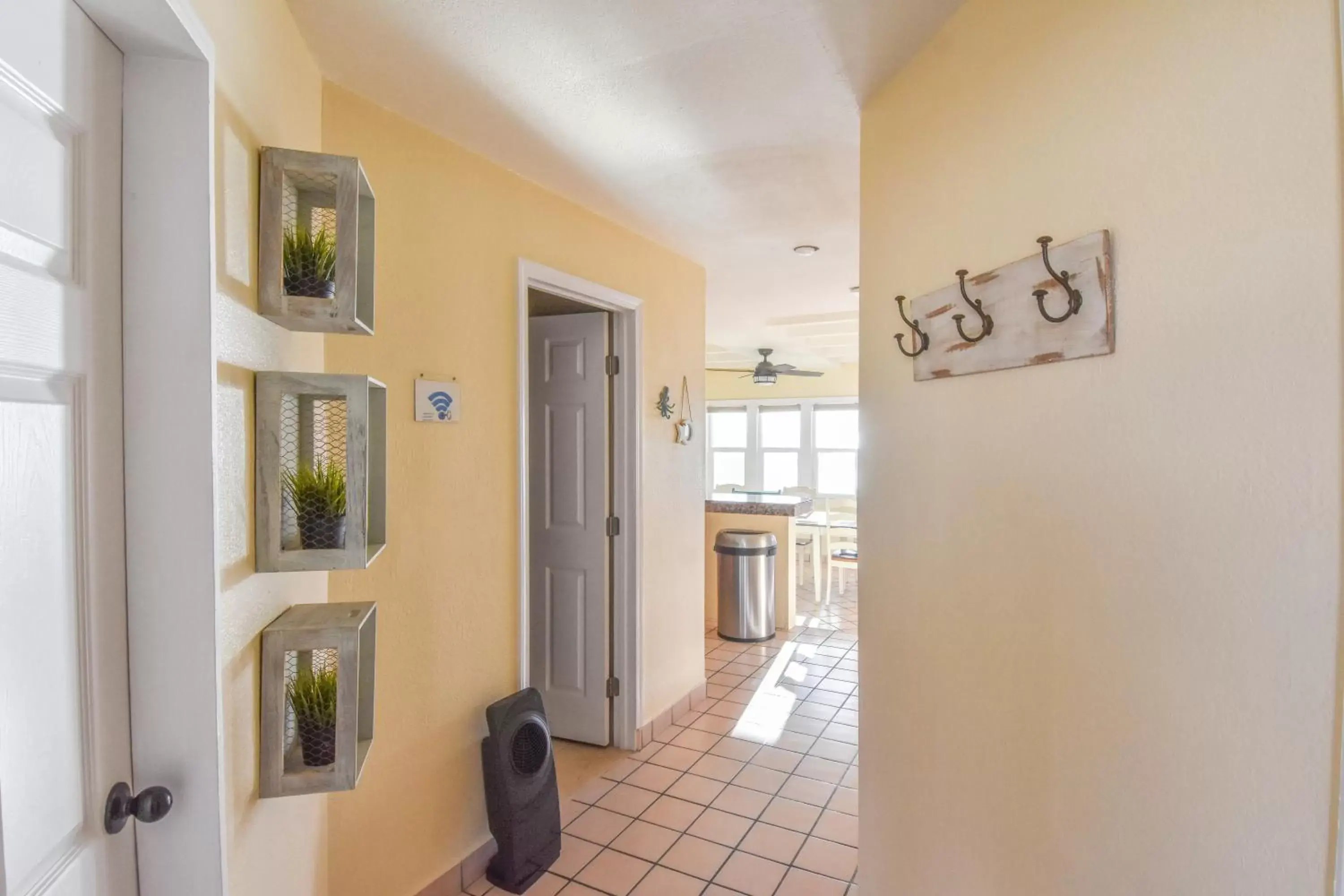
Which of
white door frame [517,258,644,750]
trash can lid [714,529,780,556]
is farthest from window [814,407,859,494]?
white door frame [517,258,644,750]

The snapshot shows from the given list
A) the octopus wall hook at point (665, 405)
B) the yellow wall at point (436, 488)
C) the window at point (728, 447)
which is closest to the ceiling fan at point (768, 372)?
the window at point (728, 447)

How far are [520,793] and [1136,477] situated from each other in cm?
194

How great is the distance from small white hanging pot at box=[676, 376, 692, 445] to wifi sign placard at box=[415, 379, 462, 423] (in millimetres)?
1445

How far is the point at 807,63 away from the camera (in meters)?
1.59

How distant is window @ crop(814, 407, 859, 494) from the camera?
7945mm

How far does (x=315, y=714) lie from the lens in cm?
127

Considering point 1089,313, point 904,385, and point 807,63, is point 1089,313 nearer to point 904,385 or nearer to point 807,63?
point 904,385

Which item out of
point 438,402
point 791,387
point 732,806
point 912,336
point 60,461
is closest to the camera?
point 60,461

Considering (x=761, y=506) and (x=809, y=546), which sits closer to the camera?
(x=761, y=506)

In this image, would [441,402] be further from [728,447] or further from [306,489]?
[728,447]

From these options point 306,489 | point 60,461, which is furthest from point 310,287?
point 60,461

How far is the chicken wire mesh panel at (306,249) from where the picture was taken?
1.23 meters

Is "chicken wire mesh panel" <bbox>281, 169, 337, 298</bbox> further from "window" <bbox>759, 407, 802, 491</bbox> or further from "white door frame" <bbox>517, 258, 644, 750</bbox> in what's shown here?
"window" <bbox>759, 407, 802, 491</bbox>

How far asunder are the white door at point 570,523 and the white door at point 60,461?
7.01 ft
